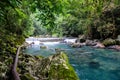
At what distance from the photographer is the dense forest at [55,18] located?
11.8ft

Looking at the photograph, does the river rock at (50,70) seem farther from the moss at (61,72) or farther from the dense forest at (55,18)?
the dense forest at (55,18)

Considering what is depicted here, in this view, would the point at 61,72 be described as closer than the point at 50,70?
Yes

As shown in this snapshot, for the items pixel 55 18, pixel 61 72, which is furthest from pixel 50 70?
pixel 55 18

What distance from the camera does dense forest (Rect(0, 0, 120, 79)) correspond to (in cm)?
360

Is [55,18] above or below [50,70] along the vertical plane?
above

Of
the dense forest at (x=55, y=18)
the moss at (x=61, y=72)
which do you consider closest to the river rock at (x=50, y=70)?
the moss at (x=61, y=72)

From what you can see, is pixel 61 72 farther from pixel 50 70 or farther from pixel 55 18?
pixel 55 18

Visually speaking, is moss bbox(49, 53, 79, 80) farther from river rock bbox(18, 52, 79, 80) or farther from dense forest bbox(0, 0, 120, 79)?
dense forest bbox(0, 0, 120, 79)

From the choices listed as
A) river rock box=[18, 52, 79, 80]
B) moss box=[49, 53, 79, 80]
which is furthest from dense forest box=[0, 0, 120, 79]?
moss box=[49, 53, 79, 80]

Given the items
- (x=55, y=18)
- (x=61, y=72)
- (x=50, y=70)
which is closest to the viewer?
(x=55, y=18)

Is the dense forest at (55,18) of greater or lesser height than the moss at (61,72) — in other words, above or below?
above

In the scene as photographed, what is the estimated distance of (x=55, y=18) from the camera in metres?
3.82

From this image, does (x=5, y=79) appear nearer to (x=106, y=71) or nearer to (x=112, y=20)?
(x=106, y=71)

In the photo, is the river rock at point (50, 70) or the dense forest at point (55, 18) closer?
the dense forest at point (55, 18)
